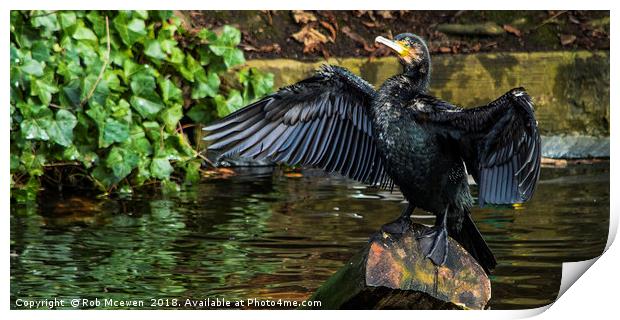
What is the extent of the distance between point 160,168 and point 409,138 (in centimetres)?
266

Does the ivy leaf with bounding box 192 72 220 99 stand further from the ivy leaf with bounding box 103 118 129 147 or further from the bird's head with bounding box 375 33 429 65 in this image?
the bird's head with bounding box 375 33 429 65

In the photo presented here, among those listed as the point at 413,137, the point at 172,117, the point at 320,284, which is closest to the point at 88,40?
the point at 172,117

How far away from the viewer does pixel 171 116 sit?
670 centimetres

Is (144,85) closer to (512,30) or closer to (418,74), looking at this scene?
(512,30)

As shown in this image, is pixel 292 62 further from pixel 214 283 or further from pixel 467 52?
pixel 214 283

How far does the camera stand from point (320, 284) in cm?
479

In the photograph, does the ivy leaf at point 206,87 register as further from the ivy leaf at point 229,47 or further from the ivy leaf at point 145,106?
the ivy leaf at point 145,106

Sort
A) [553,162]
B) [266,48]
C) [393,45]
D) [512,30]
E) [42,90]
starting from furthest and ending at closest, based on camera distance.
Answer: [266,48]
[553,162]
[512,30]
[42,90]
[393,45]

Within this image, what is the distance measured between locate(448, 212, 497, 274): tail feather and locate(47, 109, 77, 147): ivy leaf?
2540 mm

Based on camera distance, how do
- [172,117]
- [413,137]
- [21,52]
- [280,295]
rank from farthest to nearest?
1. [172,117]
2. [21,52]
3. [280,295]
4. [413,137]

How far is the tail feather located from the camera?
444cm

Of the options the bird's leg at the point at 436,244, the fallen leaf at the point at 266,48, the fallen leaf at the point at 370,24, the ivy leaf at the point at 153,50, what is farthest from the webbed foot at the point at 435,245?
the fallen leaf at the point at 266,48

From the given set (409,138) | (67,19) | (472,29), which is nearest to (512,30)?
(472,29)
